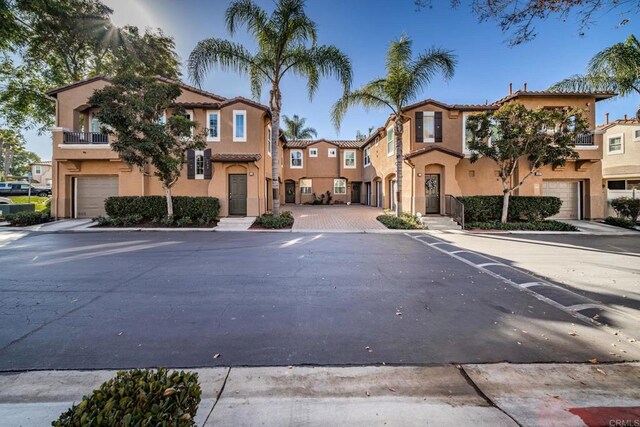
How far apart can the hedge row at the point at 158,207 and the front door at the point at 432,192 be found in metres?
12.9

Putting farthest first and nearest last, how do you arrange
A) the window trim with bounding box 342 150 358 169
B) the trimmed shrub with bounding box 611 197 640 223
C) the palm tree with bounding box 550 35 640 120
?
the window trim with bounding box 342 150 358 169 → the trimmed shrub with bounding box 611 197 640 223 → the palm tree with bounding box 550 35 640 120

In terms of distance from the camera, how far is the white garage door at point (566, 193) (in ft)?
62.1

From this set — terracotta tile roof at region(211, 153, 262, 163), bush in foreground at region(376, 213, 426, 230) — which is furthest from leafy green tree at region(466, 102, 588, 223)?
terracotta tile roof at region(211, 153, 262, 163)

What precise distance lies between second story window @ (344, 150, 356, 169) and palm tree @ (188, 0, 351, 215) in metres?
16.2

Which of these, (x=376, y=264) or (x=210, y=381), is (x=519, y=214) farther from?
(x=210, y=381)

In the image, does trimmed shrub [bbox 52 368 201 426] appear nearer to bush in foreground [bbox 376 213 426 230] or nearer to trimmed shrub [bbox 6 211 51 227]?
bush in foreground [bbox 376 213 426 230]

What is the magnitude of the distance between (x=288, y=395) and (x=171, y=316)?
108 inches

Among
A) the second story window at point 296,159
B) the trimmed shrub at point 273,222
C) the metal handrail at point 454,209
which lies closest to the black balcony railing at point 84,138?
the trimmed shrub at point 273,222

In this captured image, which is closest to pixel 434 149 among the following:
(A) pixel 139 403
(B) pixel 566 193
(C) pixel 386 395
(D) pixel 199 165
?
(B) pixel 566 193

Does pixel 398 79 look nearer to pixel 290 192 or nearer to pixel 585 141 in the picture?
pixel 585 141

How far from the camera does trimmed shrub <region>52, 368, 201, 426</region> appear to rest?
→ 1507 millimetres

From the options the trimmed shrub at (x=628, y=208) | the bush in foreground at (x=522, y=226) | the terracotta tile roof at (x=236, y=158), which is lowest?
the bush in foreground at (x=522, y=226)

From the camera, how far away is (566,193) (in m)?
19.0

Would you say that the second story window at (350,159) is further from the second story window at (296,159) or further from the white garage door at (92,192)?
the white garage door at (92,192)
